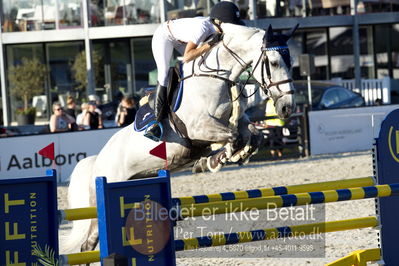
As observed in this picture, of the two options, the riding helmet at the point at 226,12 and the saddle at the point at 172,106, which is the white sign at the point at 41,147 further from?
the riding helmet at the point at 226,12

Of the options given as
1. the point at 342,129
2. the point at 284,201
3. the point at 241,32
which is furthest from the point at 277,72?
the point at 342,129

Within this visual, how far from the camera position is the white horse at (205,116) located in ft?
21.1

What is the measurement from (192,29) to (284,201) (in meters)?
2.08

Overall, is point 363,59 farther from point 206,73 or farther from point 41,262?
point 41,262

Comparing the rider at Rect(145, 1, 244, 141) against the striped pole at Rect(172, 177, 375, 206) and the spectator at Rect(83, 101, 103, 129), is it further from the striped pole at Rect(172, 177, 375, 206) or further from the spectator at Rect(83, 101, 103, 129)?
the spectator at Rect(83, 101, 103, 129)

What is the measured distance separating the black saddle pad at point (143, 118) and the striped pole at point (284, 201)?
1568 mm

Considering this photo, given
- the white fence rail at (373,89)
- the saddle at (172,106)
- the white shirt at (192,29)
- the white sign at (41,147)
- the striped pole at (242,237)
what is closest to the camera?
the striped pole at (242,237)

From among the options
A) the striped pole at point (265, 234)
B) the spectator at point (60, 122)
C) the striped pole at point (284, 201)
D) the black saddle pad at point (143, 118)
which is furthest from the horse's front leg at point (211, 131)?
the spectator at point (60, 122)

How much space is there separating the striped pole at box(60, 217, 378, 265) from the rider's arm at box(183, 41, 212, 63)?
1.96 meters

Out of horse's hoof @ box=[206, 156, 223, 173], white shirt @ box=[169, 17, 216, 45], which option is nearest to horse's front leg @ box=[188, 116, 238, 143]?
horse's hoof @ box=[206, 156, 223, 173]

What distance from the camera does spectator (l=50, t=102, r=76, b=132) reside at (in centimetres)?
1539

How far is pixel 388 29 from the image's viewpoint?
3089 centimetres

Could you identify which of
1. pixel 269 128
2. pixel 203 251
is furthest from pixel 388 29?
pixel 203 251

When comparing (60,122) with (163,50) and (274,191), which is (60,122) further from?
(274,191)
